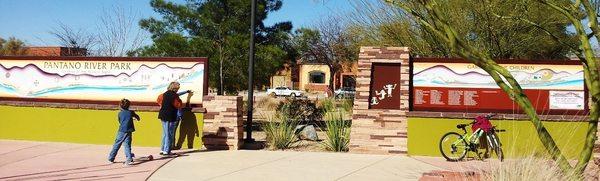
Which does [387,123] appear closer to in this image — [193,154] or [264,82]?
[193,154]

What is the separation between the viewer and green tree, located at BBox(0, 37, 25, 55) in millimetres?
42009

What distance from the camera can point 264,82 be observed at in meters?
18.8

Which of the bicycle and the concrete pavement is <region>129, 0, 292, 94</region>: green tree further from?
the bicycle

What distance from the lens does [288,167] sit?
998 cm

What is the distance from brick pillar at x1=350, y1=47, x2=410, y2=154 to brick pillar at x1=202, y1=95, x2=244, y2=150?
8.22ft

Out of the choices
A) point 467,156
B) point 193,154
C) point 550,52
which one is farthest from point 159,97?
point 550,52

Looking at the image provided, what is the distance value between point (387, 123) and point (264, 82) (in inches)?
290

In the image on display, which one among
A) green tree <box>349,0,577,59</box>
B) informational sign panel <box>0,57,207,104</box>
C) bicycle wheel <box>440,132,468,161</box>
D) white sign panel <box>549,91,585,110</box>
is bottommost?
bicycle wheel <box>440,132,468,161</box>

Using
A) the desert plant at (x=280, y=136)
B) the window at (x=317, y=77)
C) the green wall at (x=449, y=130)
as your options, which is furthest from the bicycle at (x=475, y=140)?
the window at (x=317, y=77)

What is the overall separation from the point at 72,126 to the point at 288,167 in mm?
6200

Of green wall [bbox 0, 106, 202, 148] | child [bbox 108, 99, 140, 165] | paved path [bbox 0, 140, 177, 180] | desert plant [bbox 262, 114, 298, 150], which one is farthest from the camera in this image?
green wall [bbox 0, 106, 202, 148]

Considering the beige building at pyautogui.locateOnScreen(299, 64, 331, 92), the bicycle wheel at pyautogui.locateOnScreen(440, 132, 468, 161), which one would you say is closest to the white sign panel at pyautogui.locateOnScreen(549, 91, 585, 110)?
the bicycle wheel at pyautogui.locateOnScreen(440, 132, 468, 161)

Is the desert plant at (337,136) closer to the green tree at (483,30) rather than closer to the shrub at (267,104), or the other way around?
the green tree at (483,30)

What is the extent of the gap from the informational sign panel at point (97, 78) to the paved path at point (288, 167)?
2073mm
